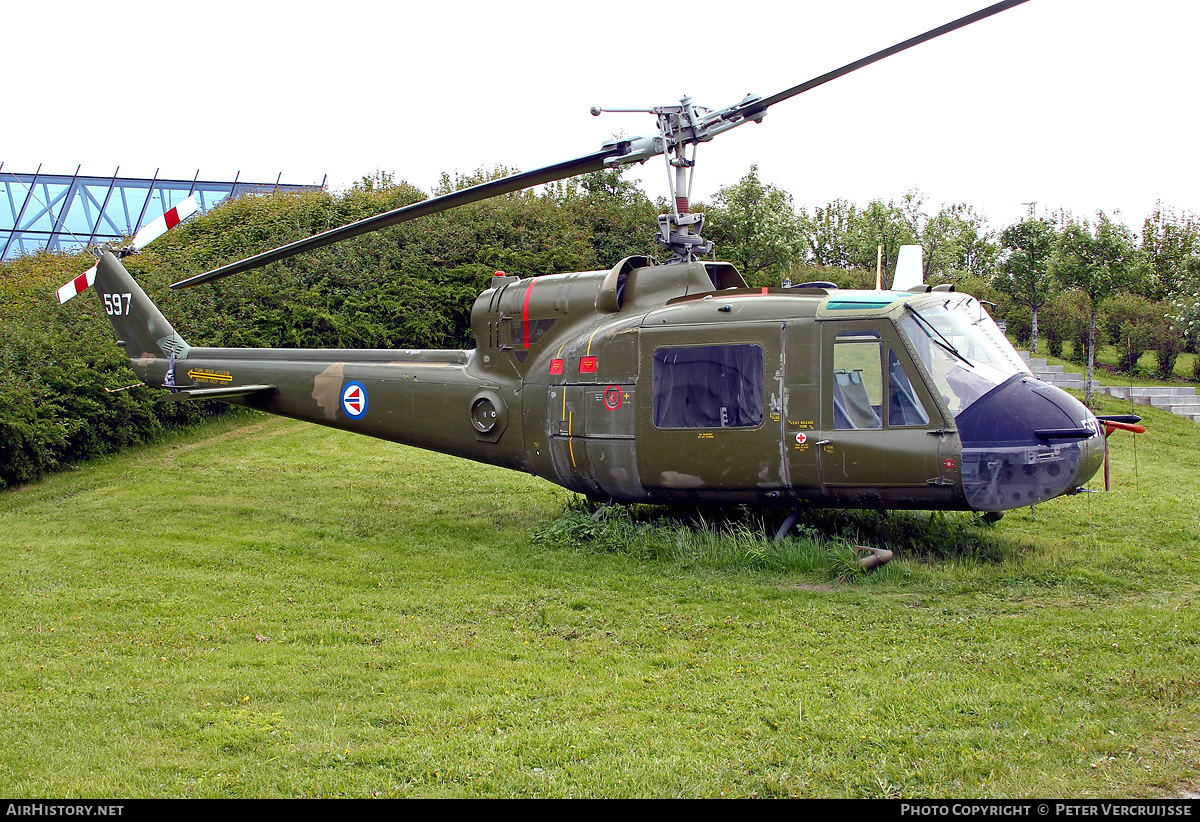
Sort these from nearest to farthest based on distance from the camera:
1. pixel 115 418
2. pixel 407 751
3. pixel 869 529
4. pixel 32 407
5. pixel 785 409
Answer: pixel 407 751 → pixel 785 409 → pixel 869 529 → pixel 32 407 → pixel 115 418

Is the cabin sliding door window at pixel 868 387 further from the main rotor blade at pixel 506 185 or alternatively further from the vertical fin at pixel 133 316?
the vertical fin at pixel 133 316

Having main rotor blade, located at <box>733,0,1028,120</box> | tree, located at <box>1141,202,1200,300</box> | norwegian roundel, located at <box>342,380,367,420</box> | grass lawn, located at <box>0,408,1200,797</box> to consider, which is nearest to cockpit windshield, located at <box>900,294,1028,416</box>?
grass lawn, located at <box>0,408,1200,797</box>

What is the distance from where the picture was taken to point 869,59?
761 centimetres

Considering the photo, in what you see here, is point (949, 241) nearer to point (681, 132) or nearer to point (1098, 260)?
point (1098, 260)

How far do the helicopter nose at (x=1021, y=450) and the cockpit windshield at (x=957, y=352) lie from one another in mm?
179

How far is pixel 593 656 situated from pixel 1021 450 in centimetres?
450

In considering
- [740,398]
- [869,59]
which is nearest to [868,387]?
[740,398]

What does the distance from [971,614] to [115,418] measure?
15386 mm

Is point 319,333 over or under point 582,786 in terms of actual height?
over

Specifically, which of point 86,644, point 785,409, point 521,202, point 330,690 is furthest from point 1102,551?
point 521,202

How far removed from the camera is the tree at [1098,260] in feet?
69.3

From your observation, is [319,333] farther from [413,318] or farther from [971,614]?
[971,614]

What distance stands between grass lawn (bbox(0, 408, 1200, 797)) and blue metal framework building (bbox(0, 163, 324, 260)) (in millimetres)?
24528

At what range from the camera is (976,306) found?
944 cm
